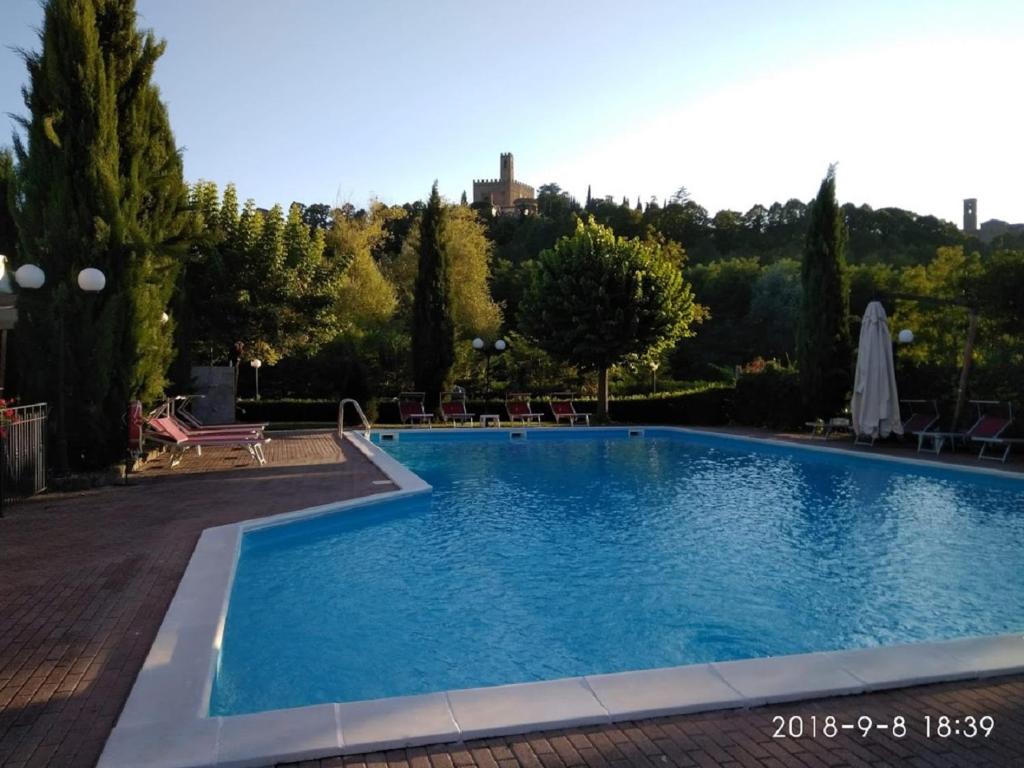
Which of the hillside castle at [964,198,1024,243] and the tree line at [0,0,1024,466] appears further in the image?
the hillside castle at [964,198,1024,243]

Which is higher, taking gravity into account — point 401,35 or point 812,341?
point 401,35

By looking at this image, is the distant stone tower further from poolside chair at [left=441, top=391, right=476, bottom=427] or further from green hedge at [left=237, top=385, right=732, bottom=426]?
poolside chair at [left=441, top=391, right=476, bottom=427]

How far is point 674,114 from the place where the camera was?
43.2 ft

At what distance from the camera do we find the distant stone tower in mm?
46219

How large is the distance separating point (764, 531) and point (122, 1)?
11.0m

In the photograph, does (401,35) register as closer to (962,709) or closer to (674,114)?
(674,114)

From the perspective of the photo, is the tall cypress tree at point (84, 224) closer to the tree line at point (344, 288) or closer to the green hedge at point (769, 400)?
the tree line at point (344, 288)

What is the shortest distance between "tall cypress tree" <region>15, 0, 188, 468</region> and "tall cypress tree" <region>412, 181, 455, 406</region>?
438 inches

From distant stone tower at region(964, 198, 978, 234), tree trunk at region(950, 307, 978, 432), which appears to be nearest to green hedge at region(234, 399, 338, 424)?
tree trunk at region(950, 307, 978, 432)

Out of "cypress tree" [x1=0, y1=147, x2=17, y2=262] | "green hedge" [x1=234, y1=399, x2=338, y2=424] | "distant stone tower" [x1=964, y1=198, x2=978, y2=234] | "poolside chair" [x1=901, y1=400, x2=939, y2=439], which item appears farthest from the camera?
"distant stone tower" [x1=964, y1=198, x2=978, y2=234]

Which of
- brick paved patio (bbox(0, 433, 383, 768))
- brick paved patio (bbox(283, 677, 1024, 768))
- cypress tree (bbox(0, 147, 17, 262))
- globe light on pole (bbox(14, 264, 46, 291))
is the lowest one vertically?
brick paved patio (bbox(283, 677, 1024, 768))

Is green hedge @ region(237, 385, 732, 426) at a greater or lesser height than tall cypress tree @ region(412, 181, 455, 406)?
lesser

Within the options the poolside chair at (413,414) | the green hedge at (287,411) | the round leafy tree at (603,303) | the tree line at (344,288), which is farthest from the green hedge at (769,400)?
the green hedge at (287,411)

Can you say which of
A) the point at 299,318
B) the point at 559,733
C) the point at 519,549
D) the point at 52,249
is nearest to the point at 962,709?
the point at 559,733
